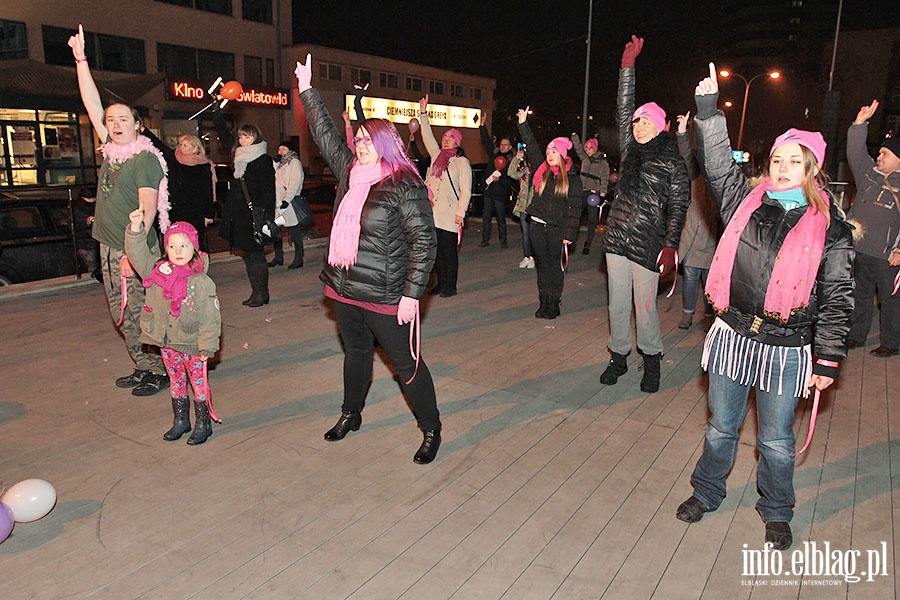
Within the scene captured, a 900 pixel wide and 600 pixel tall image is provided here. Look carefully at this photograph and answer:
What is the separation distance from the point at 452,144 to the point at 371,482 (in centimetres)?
506

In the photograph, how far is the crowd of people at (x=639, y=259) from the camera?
9.71 ft

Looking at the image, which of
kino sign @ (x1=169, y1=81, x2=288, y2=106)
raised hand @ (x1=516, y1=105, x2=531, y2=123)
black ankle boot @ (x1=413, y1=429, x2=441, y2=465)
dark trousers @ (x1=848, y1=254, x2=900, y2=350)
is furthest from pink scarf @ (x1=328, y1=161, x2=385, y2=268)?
kino sign @ (x1=169, y1=81, x2=288, y2=106)

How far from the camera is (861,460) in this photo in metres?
4.12

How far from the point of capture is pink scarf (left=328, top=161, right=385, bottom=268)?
12.1ft

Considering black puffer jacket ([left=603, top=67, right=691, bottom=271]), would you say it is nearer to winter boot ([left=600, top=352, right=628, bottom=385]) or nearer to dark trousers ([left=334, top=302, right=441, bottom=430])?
winter boot ([left=600, top=352, right=628, bottom=385])

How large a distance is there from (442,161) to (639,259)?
3.48 metres


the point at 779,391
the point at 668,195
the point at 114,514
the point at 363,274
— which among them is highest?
the point at 668,195

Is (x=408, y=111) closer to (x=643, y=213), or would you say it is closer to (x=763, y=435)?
(x=643, y=213)

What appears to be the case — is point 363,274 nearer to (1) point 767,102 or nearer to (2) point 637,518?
(2) point 637,518

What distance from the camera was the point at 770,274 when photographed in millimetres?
2949

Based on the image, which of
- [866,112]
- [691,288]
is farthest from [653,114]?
[691,288]

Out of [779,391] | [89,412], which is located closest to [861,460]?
[779,391]

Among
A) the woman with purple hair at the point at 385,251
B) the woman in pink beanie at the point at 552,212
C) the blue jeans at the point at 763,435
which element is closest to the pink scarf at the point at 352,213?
the woman with purple hair at the point at 385,251

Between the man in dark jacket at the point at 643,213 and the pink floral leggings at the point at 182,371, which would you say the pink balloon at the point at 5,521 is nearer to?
the pink floral leggings at the point at 182,371
